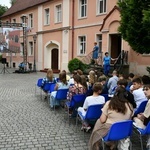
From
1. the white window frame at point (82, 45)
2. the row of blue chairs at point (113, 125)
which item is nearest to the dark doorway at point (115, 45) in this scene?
the white window frame at point (82, 45)

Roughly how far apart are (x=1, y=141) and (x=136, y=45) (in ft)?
23.0

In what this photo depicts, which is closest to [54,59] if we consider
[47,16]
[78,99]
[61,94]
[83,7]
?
[47,16]

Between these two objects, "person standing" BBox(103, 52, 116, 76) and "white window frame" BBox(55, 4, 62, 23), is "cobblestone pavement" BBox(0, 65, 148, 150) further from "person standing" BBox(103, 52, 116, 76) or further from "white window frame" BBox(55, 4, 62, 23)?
"white window frame" BBox(55, 4, 62, 23)

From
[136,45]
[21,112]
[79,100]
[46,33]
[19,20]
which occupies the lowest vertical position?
[21,112]

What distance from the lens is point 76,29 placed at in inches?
904

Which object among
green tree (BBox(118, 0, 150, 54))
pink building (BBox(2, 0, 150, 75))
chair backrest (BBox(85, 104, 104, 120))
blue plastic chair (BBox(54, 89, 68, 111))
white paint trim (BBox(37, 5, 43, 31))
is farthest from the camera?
white paint trim (BBox(37, 5, 43, 31))

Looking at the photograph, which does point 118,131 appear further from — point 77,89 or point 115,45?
point 115,45

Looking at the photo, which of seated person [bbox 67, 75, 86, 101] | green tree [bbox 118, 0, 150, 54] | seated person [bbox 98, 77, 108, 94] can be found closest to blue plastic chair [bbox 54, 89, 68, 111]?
seated person [bbox 67, 75, 86, 101]

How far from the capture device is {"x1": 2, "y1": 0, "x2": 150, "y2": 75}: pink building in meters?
18.0

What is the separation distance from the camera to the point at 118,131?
4.13 metres

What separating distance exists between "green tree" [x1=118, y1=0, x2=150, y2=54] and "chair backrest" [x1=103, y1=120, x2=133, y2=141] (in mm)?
5940

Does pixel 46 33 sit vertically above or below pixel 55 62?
above

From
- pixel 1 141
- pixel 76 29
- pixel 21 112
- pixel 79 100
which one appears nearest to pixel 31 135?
pixel 1 141

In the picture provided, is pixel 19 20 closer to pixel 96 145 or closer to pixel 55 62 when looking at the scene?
pixel 55 62
